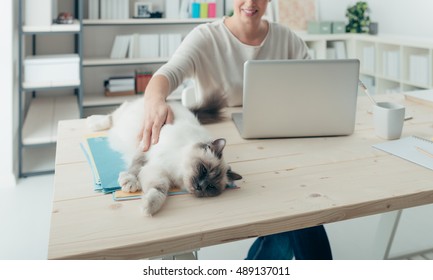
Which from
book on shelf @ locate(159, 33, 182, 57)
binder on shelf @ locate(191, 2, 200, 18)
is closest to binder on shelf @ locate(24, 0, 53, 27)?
book on shelf @ locate(159, 33, 182, 57)

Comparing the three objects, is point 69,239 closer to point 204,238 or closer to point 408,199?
point 204,238

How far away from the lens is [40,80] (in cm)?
308

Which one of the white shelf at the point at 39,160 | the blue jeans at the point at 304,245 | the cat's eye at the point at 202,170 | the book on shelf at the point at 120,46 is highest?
the book on shelf at the point at 120,46

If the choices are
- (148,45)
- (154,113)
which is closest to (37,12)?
(148,45)

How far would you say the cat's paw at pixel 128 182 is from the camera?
3.14 feet

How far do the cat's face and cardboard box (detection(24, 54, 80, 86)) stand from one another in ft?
7.87

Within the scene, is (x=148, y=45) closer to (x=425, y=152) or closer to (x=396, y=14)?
(x=396, y=14)

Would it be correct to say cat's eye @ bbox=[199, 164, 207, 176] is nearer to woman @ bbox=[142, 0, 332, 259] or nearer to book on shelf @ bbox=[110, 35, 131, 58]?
woman @ bbox=[142, 0, 332, 259]

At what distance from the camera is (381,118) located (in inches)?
51.4

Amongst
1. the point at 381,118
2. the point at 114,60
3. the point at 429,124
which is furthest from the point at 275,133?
the point at 114,60

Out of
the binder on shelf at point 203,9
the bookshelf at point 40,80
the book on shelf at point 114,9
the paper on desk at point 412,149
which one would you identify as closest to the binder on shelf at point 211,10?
the binder on shelf at point 203,9

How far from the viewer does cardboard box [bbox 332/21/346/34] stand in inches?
167

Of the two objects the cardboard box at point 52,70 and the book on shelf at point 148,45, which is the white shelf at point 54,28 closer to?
the cardboard box at point 52,70

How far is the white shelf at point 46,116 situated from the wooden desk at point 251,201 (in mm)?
1996
